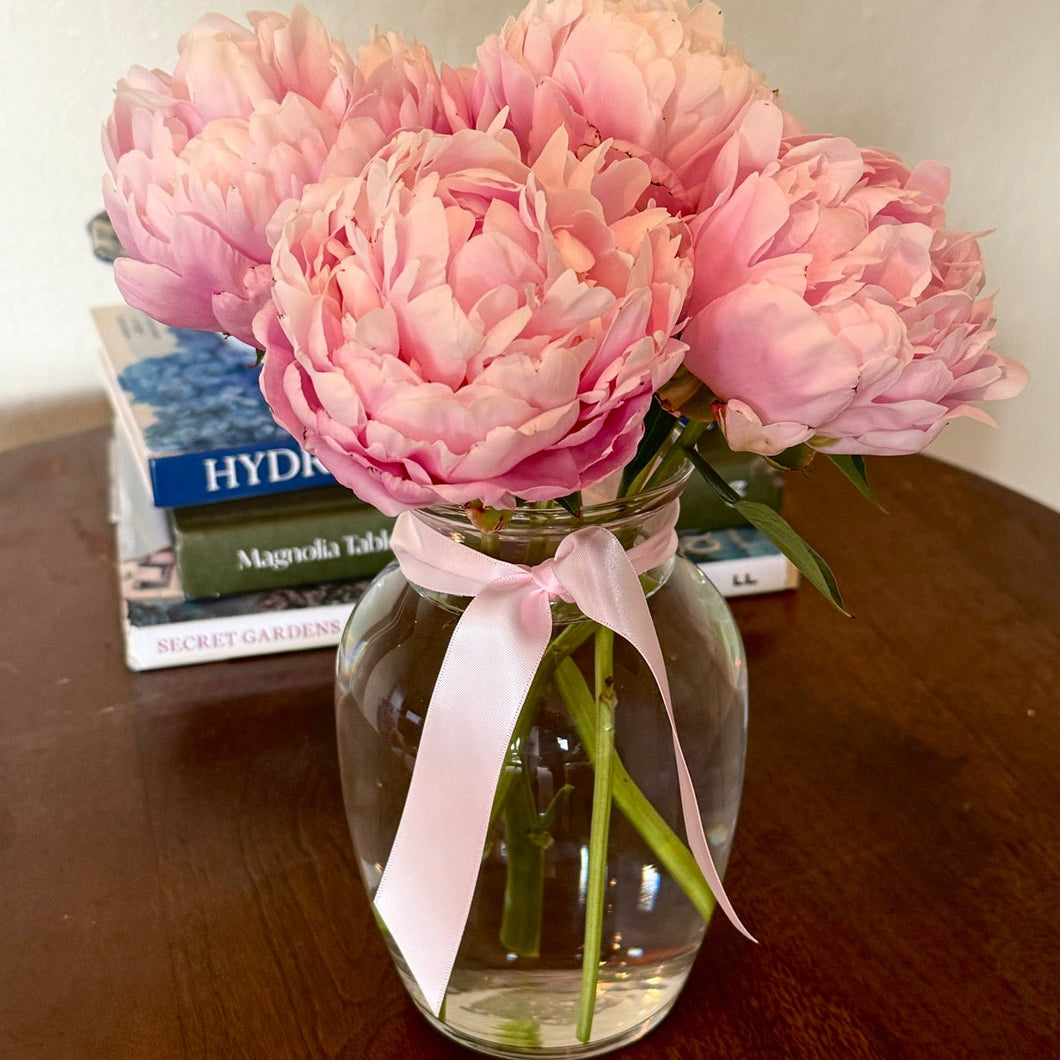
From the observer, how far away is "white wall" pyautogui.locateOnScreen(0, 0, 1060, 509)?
86cm

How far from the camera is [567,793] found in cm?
41

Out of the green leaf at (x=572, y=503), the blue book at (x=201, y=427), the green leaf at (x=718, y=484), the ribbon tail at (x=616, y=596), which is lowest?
the blue book at (x=201, y=427)

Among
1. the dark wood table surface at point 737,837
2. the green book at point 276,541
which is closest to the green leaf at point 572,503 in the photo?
the dark wood table surface at point 737,837

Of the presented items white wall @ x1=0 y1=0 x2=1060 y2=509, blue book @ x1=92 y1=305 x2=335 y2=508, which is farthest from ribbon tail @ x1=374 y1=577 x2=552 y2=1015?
white wall @ x1=0 y1=0 x2=1060 y2=509

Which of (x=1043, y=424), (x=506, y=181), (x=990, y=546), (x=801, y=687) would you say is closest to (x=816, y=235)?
(x=506, y=181)

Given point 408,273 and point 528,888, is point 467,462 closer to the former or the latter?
point 408,273

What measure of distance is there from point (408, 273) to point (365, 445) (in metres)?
0.04

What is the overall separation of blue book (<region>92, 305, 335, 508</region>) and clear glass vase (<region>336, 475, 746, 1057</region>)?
25cm

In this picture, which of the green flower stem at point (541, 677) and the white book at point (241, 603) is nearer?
the green flower stem at point (541, 677)

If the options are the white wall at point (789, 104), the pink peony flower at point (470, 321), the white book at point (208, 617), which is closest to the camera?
the pink peony flower at point (470, 321)

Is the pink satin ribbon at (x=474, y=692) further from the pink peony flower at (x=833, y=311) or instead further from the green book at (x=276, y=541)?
the green book at (x=276, y=541)

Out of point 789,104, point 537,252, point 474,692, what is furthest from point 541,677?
point 789,104

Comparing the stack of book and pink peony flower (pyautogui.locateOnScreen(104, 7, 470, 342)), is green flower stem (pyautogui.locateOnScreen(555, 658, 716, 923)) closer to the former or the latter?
pink peony flower (pyautogui.locateOnScreen(104, 7, 470, 342))

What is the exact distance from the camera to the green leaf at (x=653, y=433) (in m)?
0.35
